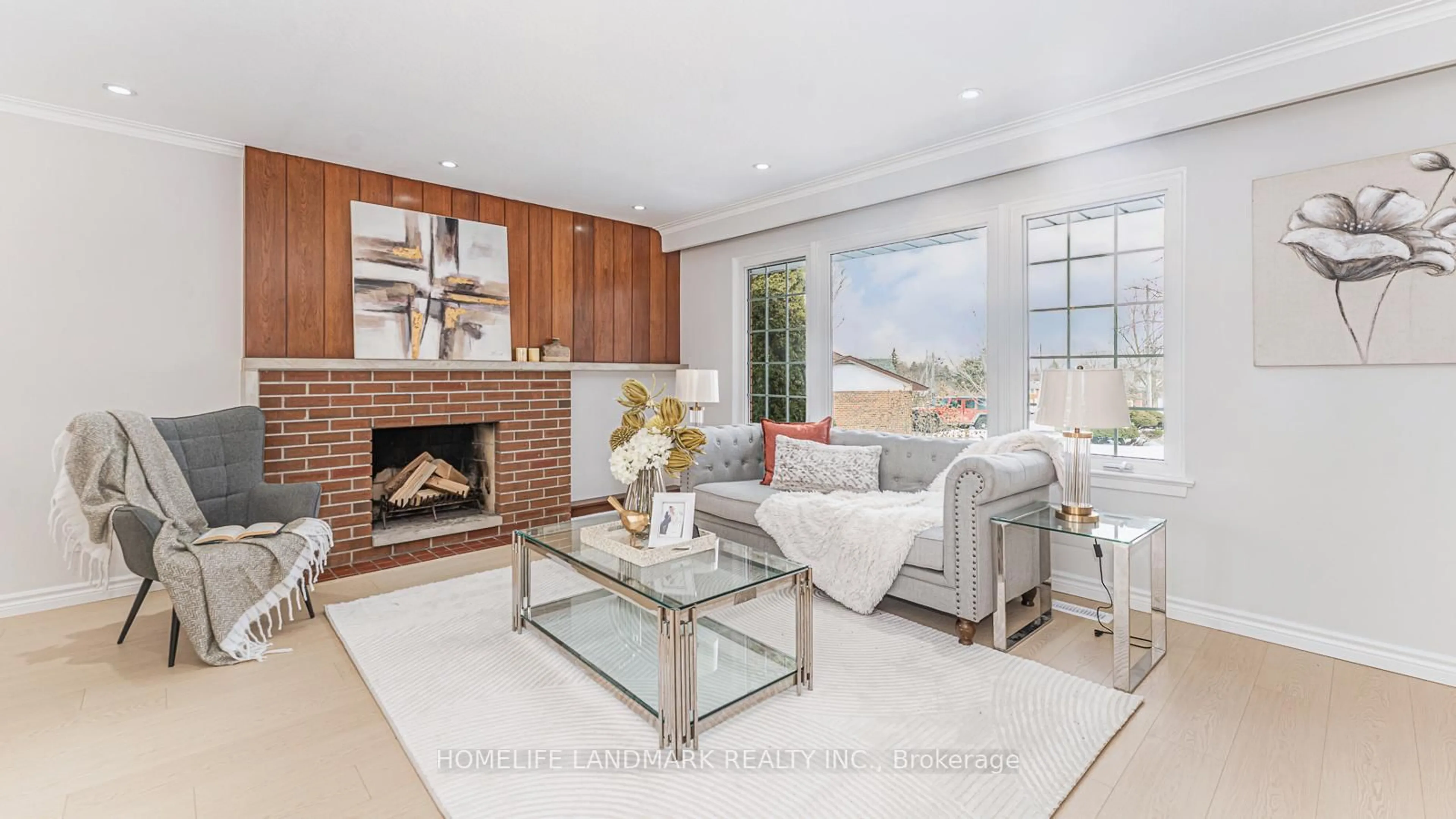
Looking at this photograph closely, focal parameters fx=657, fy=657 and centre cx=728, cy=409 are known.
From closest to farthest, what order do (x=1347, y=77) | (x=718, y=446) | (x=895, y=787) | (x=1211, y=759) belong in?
1. (x=895, y=787)
2. (x=1211, y=759)
3. (x=1347, y=77)
4. (x=718, y=446)

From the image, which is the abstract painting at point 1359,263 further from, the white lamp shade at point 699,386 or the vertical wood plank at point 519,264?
the vertical wood plank at point 519,264

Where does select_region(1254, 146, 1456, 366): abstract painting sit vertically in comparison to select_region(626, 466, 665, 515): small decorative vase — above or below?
above

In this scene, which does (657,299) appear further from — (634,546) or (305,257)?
(634,546)

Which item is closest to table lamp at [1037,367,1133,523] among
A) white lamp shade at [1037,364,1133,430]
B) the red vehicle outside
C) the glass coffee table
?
white lamp shade at [1037,364,1133,430]

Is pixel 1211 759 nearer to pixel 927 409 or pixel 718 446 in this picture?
pixel 927 409

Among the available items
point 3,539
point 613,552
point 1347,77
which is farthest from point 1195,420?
point 3,539

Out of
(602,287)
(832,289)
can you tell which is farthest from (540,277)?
(832,289)

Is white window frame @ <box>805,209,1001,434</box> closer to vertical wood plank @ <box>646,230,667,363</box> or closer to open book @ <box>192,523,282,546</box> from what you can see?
vertical wood plank @ <box>646,230,667,363</box>

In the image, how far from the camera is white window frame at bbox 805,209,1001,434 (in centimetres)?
370

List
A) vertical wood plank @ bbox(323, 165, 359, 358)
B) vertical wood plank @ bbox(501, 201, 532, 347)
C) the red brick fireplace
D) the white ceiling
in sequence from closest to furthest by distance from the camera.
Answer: the white ceiling
the red brick fireplace
vertical wood plank @ bbox(323, 165, 359, 358)
vertical wood plank @ bbox(501, 201, 532, 347)

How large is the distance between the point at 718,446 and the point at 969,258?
1.89 m

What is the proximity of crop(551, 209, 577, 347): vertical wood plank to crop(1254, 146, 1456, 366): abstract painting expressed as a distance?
4178 mm

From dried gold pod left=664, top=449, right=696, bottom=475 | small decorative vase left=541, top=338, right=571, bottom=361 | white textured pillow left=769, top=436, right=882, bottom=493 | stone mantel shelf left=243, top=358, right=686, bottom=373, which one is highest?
small decorative vase left=541, top=338, right=571, bottom=361

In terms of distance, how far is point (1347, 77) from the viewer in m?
2.50
